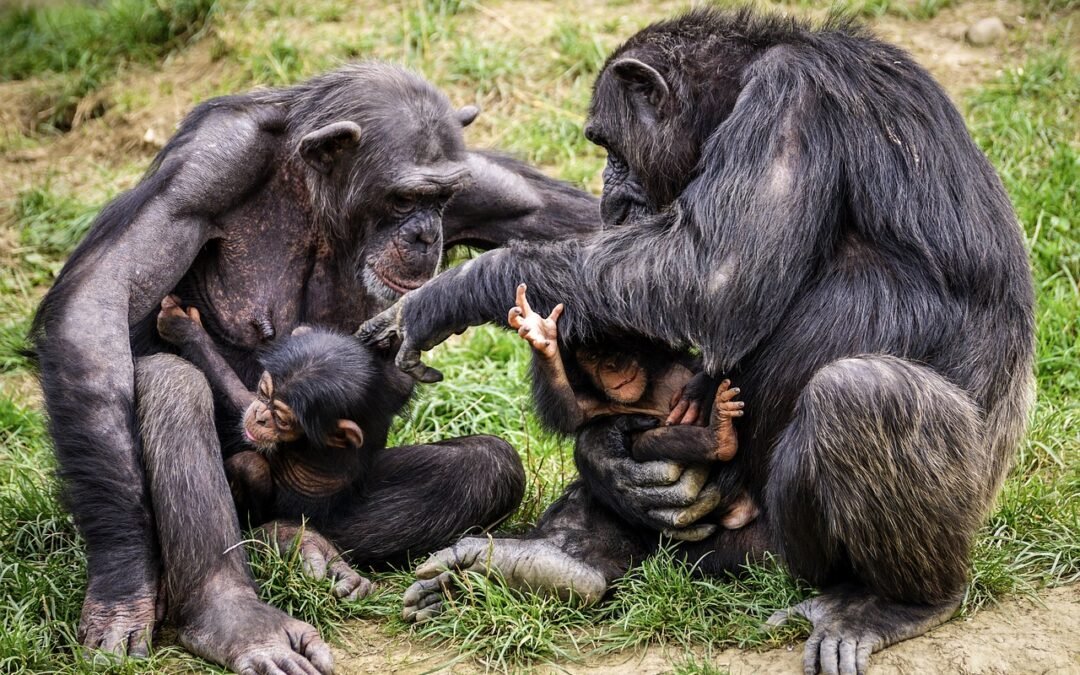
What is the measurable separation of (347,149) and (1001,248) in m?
3.12

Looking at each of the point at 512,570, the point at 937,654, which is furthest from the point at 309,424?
the point at 937,654

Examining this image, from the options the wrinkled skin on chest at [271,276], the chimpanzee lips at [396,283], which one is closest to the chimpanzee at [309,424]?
the wrinkled skin on chest at [271,276]

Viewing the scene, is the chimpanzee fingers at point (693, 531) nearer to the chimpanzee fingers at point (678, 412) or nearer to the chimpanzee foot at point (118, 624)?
the chimpanzee fingers at point (678, 412)

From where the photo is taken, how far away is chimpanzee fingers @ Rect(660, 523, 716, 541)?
20.1 ft

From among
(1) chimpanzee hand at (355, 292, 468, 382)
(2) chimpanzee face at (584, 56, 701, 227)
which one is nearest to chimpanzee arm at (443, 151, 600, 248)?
(2) chimpanzee face at (584, 56, 701, 227)

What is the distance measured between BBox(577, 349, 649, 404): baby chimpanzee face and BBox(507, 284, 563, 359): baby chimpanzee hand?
0.45m

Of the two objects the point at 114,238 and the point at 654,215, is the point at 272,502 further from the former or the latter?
the point at 654,215

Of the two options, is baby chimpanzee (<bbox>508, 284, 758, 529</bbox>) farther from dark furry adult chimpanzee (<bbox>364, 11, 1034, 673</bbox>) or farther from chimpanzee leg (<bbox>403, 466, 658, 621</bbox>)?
chimpanzee leg (<bbox>403, 466, 658, 621</bbox>)

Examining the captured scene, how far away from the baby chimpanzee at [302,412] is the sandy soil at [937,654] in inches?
36.0

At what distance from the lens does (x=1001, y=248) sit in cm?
570

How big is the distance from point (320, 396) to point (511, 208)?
72.7 inches

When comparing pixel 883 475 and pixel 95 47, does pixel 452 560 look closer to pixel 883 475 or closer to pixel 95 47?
pixel 883 475

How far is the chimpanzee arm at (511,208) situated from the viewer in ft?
24.2

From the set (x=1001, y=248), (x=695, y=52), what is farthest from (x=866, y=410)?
(x=695, y=52)
